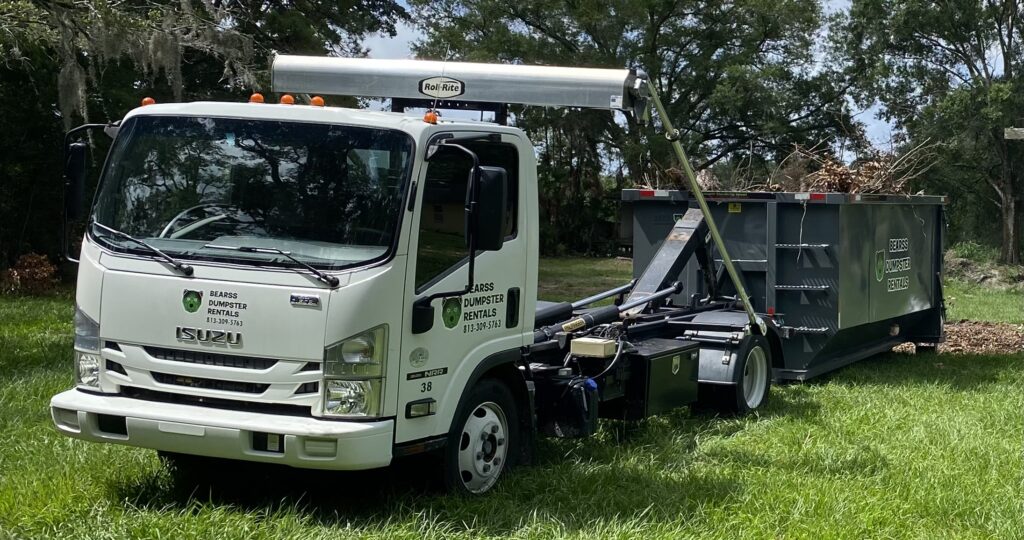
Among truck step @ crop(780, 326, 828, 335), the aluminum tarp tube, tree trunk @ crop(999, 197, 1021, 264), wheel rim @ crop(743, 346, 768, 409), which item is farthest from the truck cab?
tree trunk @ crop(999, 197, 1021, 264)

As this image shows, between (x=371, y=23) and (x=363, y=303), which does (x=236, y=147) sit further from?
(x=371, y=23)

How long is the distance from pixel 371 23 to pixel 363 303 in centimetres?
2443

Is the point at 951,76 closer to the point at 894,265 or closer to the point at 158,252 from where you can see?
the point at 894,265

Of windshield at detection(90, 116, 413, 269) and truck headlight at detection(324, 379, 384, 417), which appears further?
windshield at detection(90, 116, 413, 269)

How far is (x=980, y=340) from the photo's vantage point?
16.1 metres

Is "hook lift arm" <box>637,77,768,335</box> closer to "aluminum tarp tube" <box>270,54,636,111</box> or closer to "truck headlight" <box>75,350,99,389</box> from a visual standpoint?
"aluminum tarp tube" <box>270,54,636,111</box>

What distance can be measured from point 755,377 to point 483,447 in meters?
4.12

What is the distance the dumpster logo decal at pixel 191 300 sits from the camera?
5.86 meters

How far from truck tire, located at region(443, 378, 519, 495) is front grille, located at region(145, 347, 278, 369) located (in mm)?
1182

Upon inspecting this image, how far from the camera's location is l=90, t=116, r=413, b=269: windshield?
5930mm

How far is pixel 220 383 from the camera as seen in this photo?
587cm

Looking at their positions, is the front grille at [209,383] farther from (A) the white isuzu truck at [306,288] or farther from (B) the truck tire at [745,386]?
(B) the truck tire at [745,386]

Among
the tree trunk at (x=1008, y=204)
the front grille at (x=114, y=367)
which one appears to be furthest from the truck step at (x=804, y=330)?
the tree trunk at (x=1008, y=204)

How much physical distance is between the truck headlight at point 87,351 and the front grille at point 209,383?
39 cm
